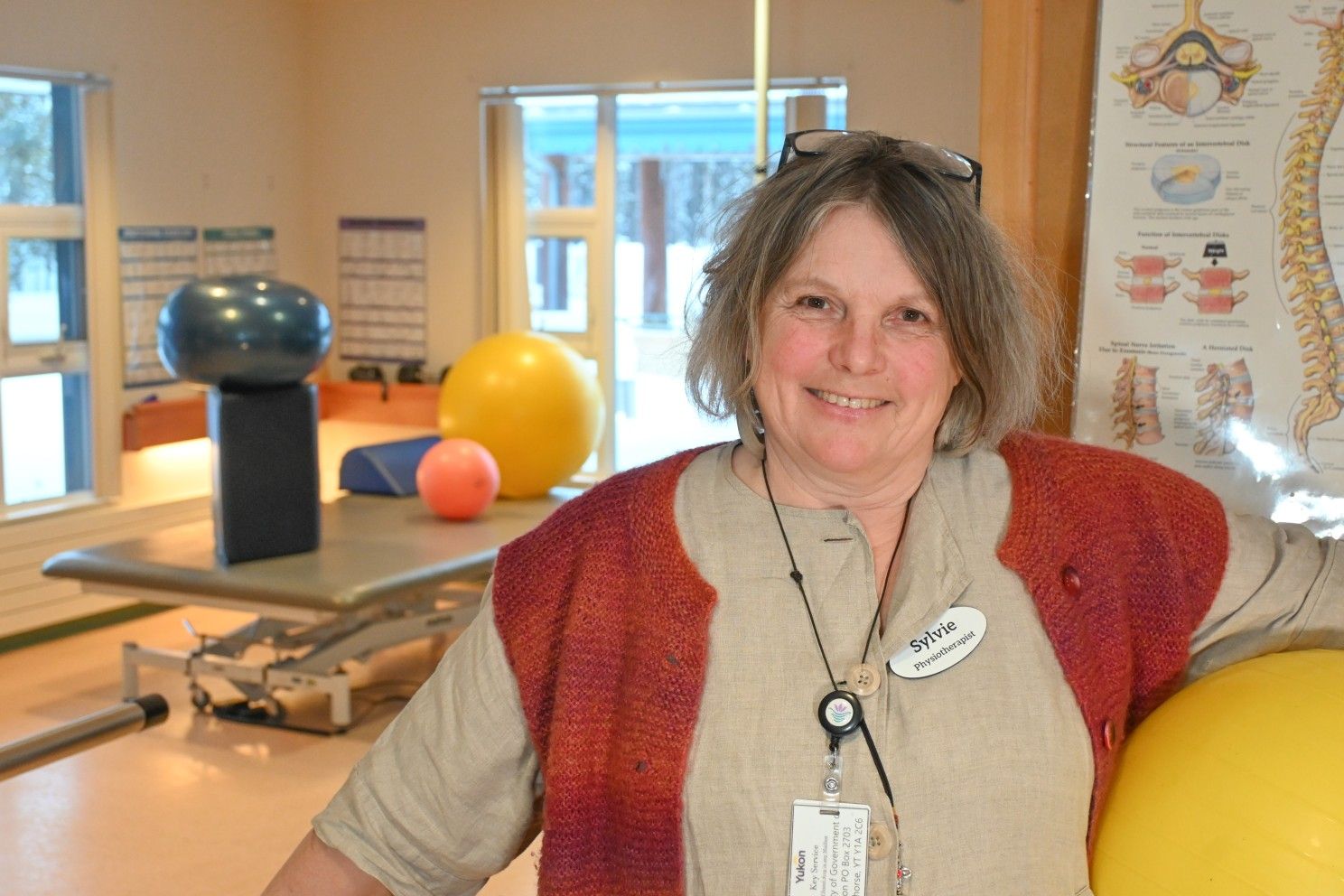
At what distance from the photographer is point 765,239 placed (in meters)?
1.57

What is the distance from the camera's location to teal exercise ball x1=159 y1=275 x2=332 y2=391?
449 centimetres

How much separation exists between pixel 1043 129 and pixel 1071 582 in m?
0.85

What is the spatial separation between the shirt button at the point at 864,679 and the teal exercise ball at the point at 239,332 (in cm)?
342

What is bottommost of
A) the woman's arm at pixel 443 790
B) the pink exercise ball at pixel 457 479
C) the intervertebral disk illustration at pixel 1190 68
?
the pink exercise ball at pixel 457 479

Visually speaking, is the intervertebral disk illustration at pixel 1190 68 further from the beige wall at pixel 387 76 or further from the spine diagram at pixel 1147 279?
the beige wall at pixel 387 76

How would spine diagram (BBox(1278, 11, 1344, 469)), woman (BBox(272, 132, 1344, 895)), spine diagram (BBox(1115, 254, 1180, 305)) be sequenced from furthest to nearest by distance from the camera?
spine diagram (BBox(1115, 254, 1180, 305)), spine diagram (BBox(1278, 11, 1344, 469)), woman (BBox(272, 132, 1344, 895))

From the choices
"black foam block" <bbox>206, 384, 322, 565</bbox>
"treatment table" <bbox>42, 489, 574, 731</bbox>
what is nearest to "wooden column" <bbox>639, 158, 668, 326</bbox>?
"treatment table" <bbox>42, 489, 574, 731</bbox>

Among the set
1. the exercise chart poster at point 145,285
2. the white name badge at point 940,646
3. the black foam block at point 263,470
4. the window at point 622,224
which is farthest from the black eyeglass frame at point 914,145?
the window at point 622,224

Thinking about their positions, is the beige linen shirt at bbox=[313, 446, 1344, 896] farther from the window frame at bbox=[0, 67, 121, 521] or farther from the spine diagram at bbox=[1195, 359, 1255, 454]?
the window frame at bbox=[0, 67, 121, 521]

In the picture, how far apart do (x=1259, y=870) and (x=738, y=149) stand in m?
6.53

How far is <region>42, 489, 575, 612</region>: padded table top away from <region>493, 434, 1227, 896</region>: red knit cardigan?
3.01 meters

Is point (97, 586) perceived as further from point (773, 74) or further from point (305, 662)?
point (773, 74)

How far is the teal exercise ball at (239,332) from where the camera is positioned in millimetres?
4488

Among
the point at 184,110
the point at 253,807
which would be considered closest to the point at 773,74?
the point at 184,110
